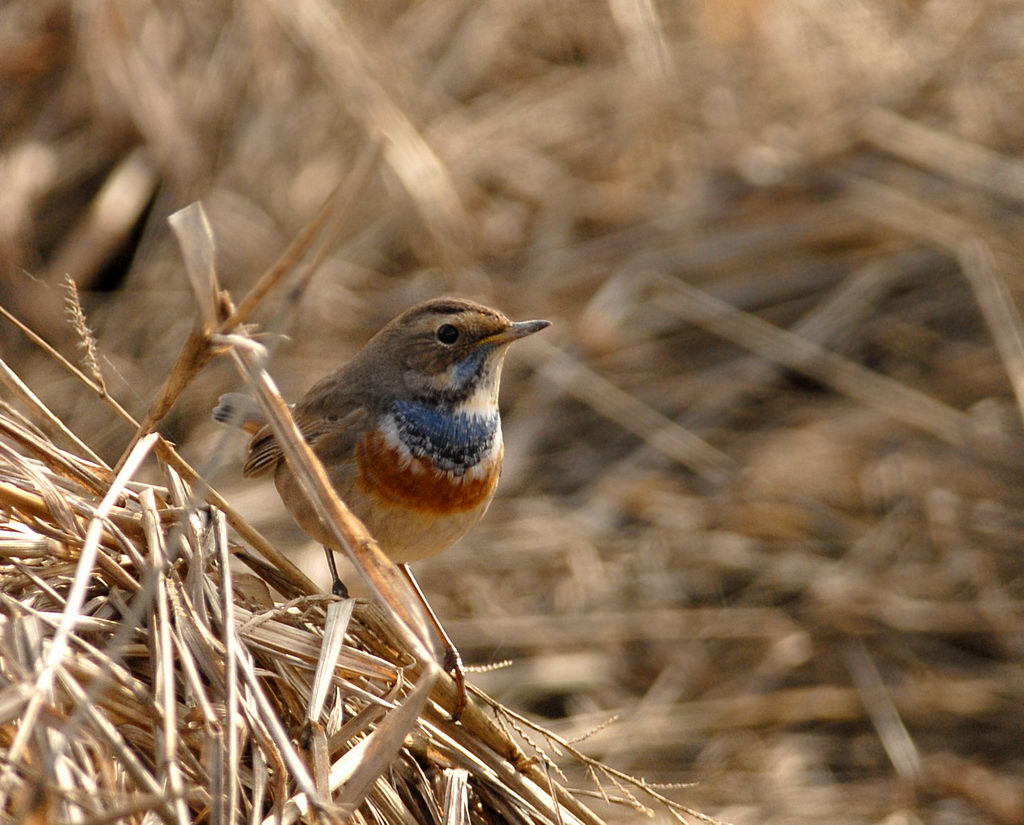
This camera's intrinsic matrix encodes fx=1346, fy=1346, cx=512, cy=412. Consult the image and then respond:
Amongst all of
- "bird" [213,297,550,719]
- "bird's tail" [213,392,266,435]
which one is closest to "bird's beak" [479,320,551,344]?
"bird" [213,297,550,719]

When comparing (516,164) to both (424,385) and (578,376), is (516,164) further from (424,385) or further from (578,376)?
(424,385)

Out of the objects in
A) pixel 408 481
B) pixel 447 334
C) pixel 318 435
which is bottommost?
pixel 408 481

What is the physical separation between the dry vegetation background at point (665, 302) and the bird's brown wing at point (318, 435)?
1475mm

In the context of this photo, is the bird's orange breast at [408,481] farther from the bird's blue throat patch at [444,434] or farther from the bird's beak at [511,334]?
Result: the bird's beak at [511,334]

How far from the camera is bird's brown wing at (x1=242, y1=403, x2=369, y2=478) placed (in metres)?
4.10

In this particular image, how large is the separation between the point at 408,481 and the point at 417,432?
0.61 feet

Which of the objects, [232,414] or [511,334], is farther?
[232,414]

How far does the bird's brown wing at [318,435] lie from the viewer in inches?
161

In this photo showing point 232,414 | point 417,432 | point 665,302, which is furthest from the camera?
point 665,302

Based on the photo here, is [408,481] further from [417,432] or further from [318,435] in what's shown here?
[318,435]

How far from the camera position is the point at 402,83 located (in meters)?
7.70

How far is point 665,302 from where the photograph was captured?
722 cm

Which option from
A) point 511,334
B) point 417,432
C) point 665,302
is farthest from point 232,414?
point 665,302

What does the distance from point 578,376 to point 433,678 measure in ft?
14.8
